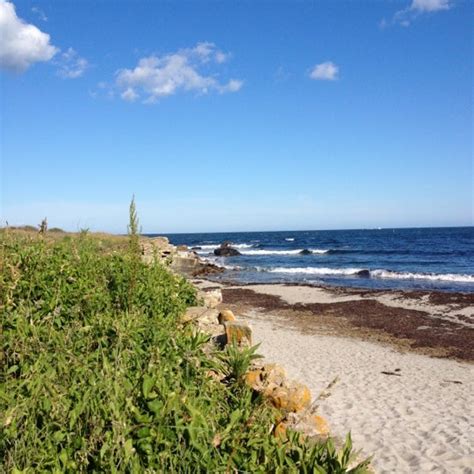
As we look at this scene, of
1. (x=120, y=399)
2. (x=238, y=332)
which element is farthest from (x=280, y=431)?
(x=238, y=332)

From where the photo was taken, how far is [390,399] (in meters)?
8.72

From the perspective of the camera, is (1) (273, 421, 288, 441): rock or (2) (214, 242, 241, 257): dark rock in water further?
(2) (214, 242, 241, 257): dark rock in water

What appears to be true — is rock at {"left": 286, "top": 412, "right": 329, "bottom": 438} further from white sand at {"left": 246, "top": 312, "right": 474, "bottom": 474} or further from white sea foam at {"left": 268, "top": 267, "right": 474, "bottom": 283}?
white sea foam at {"left": 268, "top": 267, "right": 474, "bottom": 283}

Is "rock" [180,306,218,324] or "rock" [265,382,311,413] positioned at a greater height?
"rock" [180,306,218,324]

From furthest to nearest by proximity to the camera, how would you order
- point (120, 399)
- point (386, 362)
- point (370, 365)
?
point (386, 362)
point (370, 365)
point (120, 399)

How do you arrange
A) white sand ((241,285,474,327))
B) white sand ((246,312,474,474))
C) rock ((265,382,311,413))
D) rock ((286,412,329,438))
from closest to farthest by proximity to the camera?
1. rock ((286,412,329,438))
2. rock ((265,382,311,413))
3. white sand ((246,312,474,474))
4. white sand ((241,285,474,327))

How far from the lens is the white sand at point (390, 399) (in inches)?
248

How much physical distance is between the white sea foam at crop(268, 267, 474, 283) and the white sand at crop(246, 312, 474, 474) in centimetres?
2012

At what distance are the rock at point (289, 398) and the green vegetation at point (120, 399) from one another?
1.30 feet

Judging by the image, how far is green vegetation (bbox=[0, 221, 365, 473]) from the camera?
101 inches

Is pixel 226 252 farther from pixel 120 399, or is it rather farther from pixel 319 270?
pixel 120 399

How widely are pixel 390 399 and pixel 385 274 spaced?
1076 inches

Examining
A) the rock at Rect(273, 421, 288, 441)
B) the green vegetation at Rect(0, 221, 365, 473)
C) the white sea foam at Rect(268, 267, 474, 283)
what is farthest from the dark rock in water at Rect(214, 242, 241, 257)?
the rock at Rect(273, 421, 288, 441)

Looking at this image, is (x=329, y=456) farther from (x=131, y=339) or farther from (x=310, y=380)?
(x=310, y=380)
